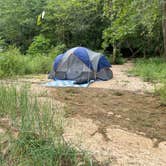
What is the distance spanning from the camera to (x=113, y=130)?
3.63 meters

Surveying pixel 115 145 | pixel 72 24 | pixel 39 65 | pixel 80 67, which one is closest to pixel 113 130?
pixel 115 145

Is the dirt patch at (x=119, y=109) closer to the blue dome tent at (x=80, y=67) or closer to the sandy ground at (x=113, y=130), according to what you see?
the sandy ground at (x=113, y=130)

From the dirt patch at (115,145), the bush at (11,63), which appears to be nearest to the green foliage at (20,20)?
the bush at (11,63)

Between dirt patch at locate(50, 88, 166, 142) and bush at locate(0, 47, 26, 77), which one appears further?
bush at locate(0, 47, 26, 77)

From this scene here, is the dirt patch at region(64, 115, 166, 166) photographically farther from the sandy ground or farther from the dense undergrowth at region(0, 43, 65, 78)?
the dense undergrowth at region(0, 43, 65, 78)

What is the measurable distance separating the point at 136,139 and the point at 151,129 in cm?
46

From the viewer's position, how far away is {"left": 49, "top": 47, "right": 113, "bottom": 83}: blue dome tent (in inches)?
311

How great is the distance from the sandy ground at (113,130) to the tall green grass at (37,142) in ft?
0.66

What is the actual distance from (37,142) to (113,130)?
123 centimetres

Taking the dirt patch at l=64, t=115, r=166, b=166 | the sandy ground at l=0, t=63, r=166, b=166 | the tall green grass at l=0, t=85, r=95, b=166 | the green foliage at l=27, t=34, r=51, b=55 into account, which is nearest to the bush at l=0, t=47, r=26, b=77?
the sandy ground at l=0, t=63, r=166, b=166

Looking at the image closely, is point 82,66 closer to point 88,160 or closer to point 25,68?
point 25,68

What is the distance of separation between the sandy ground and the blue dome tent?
79.3 inches

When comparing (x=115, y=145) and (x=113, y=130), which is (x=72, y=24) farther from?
(x=115, y=145)

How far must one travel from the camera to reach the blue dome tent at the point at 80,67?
311 inches
